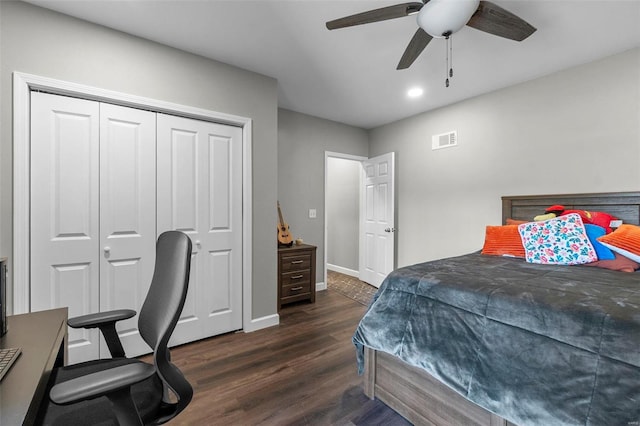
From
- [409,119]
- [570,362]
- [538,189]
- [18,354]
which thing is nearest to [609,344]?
[570,362]

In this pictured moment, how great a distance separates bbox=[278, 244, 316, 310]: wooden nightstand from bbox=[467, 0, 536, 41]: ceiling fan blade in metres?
2.81

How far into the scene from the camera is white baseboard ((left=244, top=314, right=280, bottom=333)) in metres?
2.81

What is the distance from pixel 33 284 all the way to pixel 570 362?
10.2 feet

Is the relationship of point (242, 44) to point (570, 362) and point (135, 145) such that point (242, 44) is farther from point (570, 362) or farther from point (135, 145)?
point (570, 362)

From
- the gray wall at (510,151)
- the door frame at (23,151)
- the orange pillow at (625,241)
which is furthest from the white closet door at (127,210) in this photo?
the orange pillow at (625,241)

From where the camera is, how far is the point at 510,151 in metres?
3.17

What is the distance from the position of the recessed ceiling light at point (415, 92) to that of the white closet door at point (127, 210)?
2.74 m

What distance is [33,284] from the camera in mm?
1934

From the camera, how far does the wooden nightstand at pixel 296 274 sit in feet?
11.4

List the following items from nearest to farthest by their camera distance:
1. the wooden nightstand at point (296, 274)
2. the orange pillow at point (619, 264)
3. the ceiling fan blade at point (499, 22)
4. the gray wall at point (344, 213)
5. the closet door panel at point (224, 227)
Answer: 1. the ceiling fan blade at point (499, 22)
2. the orange pillow at point (619, 264)
3. the closet door panel at point (224, 227)
4. the wooden nightstand at point (296, 274)
5. the gray wall at point (344, 213)

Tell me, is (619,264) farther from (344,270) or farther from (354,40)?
(344,270)

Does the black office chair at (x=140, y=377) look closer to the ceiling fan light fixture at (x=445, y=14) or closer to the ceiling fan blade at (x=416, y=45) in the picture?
the ceiling fan light fixture at (x=445, y=14)

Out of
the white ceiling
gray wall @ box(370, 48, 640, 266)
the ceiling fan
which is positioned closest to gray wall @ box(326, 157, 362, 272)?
gray wall @ box(370, 48, 640, 266)

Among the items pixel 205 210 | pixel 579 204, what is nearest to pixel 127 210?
pixel 205 210
